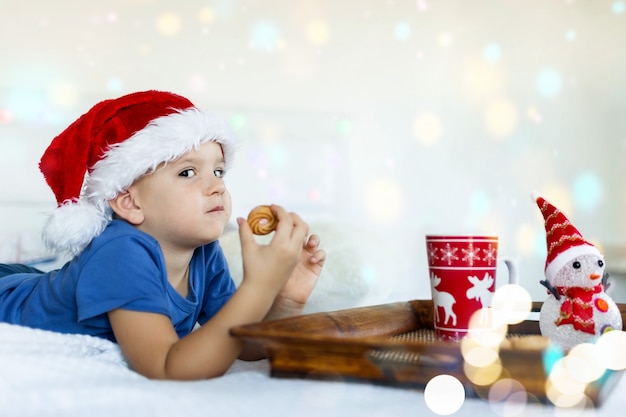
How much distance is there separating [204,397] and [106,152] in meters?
0.53

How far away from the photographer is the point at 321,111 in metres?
2.30

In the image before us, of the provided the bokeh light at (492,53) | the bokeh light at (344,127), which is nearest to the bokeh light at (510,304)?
the bokeh light at (344,127)

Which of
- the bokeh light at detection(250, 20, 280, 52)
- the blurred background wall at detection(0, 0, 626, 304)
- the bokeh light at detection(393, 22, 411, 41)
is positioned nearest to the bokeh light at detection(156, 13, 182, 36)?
the blurred background wall at detection(0, 0, 626, 304)

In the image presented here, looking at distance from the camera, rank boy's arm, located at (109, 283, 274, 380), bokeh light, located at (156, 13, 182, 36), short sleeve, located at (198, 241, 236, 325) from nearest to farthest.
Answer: boy's arm, located at (109, 283, 274, 380) < short sleeve, located at (198, 241, 236, 325) < bokeh light, located at (156, 13, 182, 36)

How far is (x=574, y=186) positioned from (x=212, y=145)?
186 centimetres

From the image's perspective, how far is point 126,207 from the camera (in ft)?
3.27

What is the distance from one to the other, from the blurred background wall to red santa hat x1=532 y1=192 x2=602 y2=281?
128 cm

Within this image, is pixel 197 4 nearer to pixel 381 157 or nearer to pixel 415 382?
pixel 381 157

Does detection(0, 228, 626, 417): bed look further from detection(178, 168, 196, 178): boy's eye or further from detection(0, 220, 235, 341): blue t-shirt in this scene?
detection(178, 168, 196, 178): boy's eye

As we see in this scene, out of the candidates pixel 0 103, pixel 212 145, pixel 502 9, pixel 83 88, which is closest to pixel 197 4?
pixel 83 88

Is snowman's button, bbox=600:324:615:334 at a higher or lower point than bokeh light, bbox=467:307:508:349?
higher

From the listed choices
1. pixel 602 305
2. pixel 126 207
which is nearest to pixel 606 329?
pixel 602 305

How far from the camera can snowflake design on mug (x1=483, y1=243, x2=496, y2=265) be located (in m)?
0.80

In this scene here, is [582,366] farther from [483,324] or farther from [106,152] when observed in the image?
[106,152]
